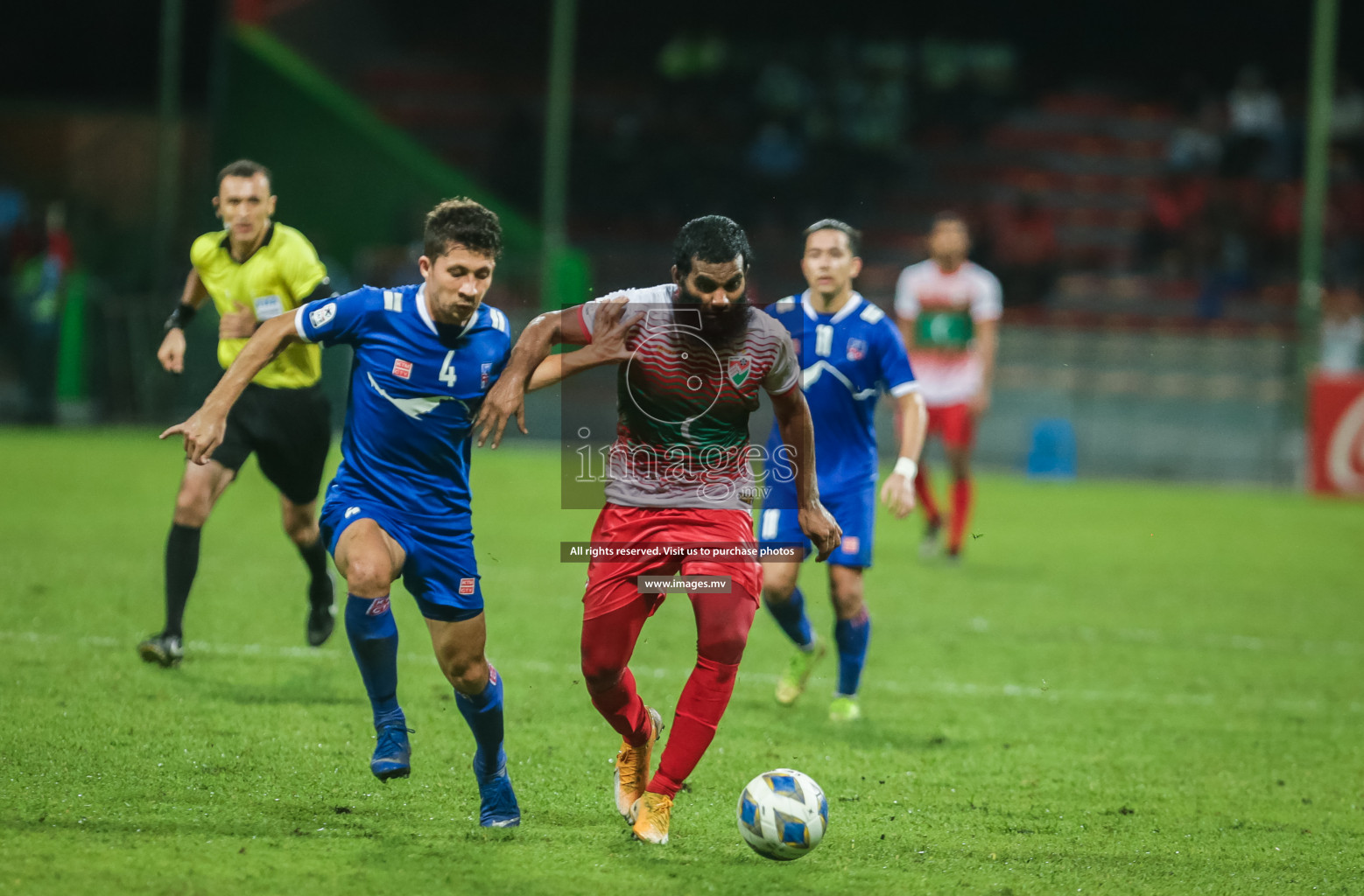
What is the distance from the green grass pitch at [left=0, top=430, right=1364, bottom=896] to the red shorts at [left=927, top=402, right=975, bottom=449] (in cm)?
99

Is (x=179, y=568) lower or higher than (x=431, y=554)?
lower

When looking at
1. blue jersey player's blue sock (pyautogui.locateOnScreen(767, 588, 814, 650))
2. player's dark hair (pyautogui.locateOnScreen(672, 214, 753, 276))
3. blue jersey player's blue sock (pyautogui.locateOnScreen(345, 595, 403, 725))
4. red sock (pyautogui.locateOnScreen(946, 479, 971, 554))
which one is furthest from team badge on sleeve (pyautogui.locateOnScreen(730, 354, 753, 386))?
red sock (pyautogui.locateOnScreen(946, 479, 971, 554))

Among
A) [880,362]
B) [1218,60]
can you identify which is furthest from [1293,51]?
[880,362]

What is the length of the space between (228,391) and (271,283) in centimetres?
250

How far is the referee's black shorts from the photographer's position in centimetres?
686

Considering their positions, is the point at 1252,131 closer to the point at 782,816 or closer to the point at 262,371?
the point at 262,371

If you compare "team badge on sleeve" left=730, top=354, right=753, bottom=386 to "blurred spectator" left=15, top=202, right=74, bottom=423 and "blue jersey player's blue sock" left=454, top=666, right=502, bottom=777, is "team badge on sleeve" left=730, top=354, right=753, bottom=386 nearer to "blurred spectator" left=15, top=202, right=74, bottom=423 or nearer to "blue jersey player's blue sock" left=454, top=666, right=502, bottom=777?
"blue jersey player's blue sock" left=454, top=666, right=502, bottom=777

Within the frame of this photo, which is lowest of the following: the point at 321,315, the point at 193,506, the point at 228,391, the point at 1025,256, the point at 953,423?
the point at 193,506

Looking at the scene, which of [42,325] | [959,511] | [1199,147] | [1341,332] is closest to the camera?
[959,511]

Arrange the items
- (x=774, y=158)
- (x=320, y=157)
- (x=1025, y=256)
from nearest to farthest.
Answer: (x=1025, y=256), (x=320, y=157), (x=774, y=158)

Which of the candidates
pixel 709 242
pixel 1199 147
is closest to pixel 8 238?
pixel 1199 147

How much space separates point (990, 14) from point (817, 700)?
21212mm

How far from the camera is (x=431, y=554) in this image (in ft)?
15.6

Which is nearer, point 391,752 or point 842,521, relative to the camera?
point 391,752
